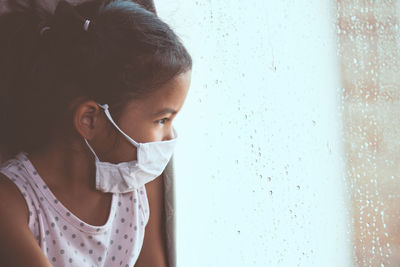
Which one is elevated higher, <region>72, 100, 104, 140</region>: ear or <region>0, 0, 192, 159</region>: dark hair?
<region>0, 0, 192, 159</region>: dark hair

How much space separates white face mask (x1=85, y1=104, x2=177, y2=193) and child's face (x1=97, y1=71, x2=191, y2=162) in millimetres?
12

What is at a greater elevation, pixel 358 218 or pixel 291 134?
pixel 291 134

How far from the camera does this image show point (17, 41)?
0.92 meters

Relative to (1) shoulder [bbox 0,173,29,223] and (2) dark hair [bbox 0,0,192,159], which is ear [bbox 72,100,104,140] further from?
(1) shoulder [bbox 0,173,29,223]

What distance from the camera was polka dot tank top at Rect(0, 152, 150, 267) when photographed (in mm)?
905

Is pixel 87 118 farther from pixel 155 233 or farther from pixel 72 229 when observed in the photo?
pixel 155 233

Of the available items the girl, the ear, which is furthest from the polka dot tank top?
the ear

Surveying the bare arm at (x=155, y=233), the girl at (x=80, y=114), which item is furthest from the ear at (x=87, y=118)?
the bare arm at (x=155, y=233)

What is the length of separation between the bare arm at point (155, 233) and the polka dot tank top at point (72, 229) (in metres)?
0.03

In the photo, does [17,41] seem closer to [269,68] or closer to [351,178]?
[269,68]

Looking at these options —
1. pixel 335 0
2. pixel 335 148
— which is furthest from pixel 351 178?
pixel 335 0

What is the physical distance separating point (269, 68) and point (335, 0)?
0.20 metres

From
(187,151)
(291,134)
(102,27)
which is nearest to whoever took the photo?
(102,27)

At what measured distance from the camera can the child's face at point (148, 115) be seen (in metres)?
0.89
